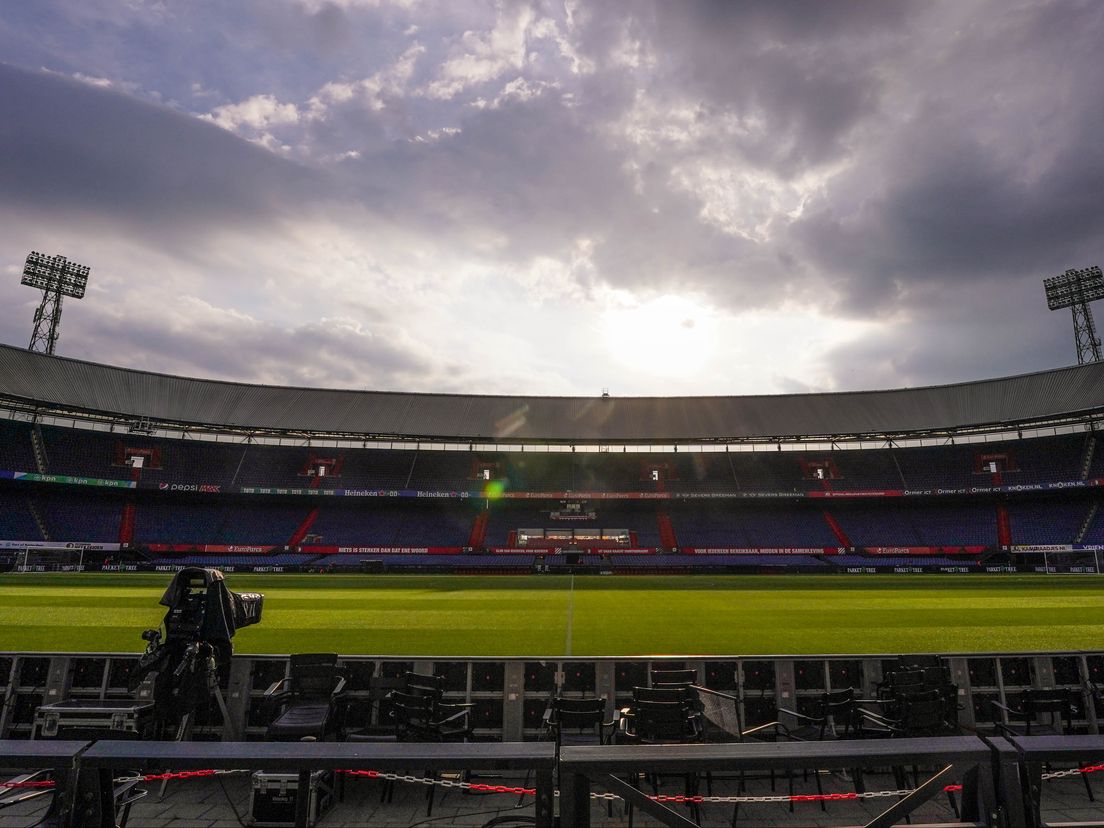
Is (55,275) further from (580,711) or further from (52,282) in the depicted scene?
(580,711)

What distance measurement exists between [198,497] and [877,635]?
5168cm

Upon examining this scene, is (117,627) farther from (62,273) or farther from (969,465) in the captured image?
(969,465)

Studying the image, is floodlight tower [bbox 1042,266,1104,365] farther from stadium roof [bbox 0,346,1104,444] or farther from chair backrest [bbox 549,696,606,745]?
chair backrest [bbox 549,696,606,745]

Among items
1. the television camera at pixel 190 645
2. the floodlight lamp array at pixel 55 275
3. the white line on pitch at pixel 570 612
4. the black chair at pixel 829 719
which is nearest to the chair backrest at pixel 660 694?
the black chair at pixel 829 719

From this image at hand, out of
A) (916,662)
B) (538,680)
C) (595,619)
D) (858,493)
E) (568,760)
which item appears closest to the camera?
(568,760)

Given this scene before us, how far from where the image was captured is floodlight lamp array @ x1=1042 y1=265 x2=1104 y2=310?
172ft

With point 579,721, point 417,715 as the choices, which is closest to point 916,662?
point 579,721

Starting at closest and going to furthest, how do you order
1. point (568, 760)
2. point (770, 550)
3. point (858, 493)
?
point (568, 760) < point (770, 550) < point (858, 493)

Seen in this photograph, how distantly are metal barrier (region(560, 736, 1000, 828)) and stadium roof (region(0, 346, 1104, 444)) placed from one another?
51.0 metres

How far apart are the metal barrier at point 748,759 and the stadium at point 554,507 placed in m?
14.5

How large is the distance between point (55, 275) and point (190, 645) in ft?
199

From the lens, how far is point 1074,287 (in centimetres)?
5338

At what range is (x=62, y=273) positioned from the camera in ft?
169

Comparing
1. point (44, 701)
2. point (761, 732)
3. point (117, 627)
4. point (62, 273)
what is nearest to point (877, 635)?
point (761, 732)
